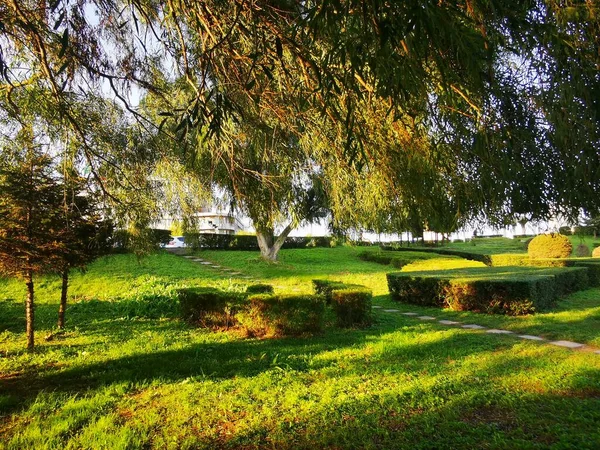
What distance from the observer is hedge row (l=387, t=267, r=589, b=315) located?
30.5ft

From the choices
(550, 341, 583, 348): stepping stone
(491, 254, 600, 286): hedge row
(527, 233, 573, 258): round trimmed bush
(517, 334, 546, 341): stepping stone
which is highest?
(527, 233, 573, 258): round trimmed bush

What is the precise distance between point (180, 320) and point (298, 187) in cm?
579

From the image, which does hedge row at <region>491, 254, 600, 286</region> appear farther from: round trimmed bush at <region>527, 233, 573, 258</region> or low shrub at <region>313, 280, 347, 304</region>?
low shrub at <region>313, 280, 347, 304</region>

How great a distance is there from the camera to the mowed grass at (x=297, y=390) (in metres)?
3.38

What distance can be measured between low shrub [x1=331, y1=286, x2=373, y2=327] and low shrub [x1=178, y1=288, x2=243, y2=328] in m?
1.91

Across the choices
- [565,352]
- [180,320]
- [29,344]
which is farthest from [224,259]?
[565,352]

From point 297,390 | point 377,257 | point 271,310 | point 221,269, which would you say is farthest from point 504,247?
point 297,390

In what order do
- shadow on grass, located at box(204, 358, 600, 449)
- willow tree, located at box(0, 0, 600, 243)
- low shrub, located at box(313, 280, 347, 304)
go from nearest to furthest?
1. willow tree, located at box(0, 0, 600, 243)
2. shadow on grass, located at box(204, 358, 600, 449)
3. low shrub, located at box(313, 280, 347, 304)

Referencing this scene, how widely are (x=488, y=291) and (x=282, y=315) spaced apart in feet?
17.2

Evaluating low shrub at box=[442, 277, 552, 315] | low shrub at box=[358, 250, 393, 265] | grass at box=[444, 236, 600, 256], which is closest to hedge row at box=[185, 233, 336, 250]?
low shrub at box=[358, 250, 393, 265]

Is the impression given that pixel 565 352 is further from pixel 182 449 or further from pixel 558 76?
pixel 182 449

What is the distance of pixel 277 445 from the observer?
325cm

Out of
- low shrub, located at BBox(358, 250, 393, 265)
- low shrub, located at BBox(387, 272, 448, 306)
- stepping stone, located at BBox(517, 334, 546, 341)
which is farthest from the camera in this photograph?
low shrub, located at BBox(358, 250, 393, 265)

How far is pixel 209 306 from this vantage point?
8242 millimetres
